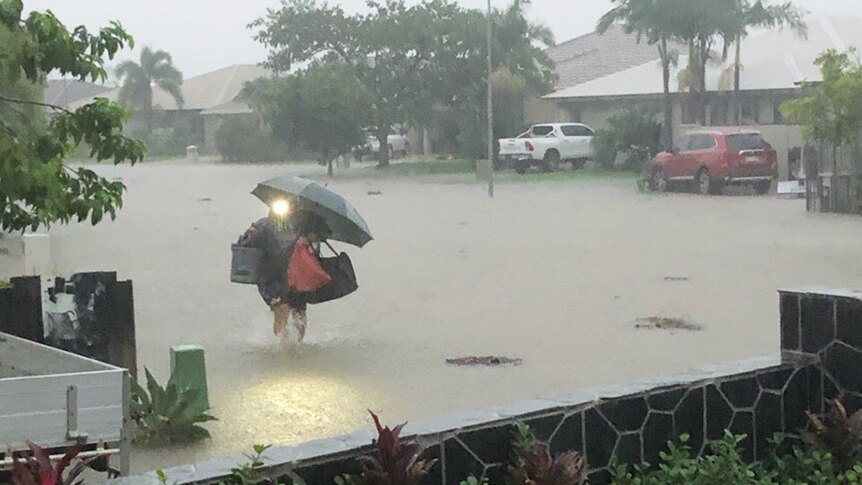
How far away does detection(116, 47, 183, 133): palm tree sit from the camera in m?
83.8

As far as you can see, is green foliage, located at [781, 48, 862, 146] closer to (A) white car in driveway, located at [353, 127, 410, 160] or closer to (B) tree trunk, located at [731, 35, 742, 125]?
(B) tree trunk, located at [731, 35, 742, 125]

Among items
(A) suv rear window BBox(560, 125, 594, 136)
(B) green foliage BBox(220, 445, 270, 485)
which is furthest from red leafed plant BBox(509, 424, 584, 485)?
(A) suv rear window BBox(560, 125, 594, 136)

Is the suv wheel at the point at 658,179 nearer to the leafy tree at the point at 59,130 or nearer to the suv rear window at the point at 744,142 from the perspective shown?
the suv rear window at the point at 744,142

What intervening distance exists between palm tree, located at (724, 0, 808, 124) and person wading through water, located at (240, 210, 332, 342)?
3758cm

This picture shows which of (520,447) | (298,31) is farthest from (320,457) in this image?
(298,31)

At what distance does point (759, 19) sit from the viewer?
4934 centimetres

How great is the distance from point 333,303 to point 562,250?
635 cm

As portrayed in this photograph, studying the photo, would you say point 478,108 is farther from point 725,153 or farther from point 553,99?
point 725,153

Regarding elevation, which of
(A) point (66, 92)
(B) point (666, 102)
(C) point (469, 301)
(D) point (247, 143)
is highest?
(B) point (666, 102)

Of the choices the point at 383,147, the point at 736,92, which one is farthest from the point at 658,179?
the point at 383,147

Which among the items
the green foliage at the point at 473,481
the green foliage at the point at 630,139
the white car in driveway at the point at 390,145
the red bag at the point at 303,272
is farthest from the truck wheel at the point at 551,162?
the green foliage at the point at 473,481

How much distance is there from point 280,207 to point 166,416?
12.3 ft

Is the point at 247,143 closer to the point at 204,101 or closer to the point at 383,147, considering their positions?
the point at 383,147

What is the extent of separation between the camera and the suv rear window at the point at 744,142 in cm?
3388
